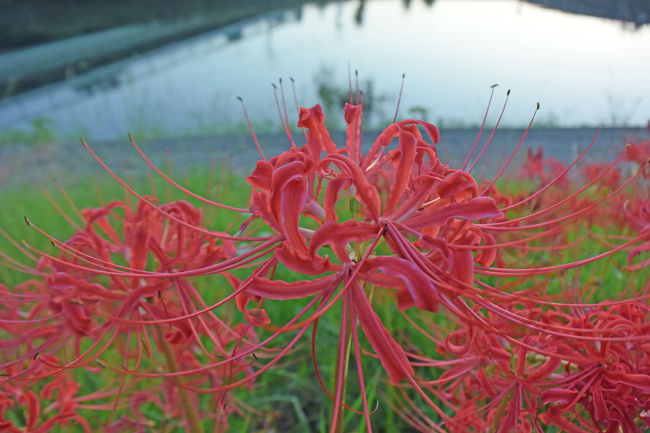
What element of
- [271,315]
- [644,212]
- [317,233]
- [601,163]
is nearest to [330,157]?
[317,233]

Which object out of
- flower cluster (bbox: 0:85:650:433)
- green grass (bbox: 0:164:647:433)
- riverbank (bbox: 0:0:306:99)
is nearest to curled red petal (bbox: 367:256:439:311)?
flower cluster (bbox: 0:85:650:433)

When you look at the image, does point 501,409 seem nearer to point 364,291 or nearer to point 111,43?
point 364,291

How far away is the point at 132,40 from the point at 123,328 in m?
12.6

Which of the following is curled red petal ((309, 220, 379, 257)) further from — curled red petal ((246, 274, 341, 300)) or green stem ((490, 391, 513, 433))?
green stem ((490, 391, 513, 433))

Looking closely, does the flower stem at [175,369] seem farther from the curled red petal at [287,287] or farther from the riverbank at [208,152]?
the riverbank at [208,152]

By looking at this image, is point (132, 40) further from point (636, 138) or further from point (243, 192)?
point (636, 138)

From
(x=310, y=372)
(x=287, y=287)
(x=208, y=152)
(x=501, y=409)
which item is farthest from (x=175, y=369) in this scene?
(x=208, y=152)

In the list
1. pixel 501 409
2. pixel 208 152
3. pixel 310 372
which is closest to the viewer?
pixel 501 409

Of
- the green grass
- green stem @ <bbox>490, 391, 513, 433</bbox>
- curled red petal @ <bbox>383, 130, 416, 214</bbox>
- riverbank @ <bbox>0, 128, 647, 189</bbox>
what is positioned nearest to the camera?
curled red petal @ <bbox>383, 130, 416, 214</bbox>

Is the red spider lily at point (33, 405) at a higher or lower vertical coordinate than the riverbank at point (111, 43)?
higher

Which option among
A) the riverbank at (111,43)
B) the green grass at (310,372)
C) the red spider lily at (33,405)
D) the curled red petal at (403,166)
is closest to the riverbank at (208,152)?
the green grass at (310,372)

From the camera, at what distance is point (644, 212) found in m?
1.20

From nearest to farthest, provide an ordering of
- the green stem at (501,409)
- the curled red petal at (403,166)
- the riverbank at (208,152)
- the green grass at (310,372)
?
the curled red petal at (403,166) < the green stem at (501,409) < the green grass at (310,372) < the riverbank at (208,152)

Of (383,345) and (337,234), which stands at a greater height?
(337,234)
